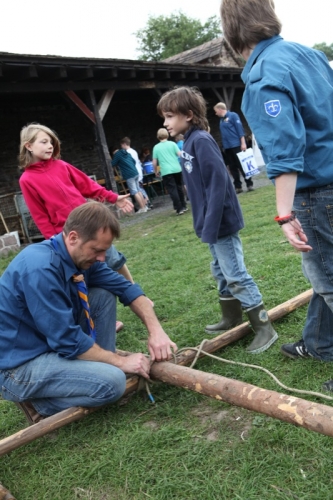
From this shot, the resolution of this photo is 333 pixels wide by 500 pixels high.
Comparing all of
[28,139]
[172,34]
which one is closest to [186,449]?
[28,139]

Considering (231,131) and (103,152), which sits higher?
(103,152)

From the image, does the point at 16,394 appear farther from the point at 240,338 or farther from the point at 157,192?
the point at 157,192

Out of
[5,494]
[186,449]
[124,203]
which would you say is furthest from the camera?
[124,203]

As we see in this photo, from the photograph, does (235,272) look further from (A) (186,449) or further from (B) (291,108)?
(B) (291,108)

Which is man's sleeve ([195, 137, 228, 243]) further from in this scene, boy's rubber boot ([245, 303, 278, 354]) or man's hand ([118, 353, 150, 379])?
man's hand ([118, 353, 150, 379])

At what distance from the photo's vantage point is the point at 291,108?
6.87 feet

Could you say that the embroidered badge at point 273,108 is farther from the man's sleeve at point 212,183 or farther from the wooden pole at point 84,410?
the wooden pole at point 84,410

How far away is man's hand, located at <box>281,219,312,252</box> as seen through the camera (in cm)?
221

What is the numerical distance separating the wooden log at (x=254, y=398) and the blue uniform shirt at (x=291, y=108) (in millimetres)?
938

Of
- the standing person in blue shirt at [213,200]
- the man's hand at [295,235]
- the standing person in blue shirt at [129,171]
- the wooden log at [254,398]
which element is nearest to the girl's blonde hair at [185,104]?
the standing person in blue shirt at [213,200]

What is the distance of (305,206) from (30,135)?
2.56 m

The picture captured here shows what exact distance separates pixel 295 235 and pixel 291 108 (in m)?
0.55

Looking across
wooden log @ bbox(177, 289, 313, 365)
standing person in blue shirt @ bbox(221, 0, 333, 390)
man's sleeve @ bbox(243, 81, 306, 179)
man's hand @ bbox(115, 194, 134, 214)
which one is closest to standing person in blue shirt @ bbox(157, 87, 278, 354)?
wooden log @ bbox(177, 289, 313, 365)

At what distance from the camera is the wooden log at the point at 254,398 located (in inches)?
73.2
